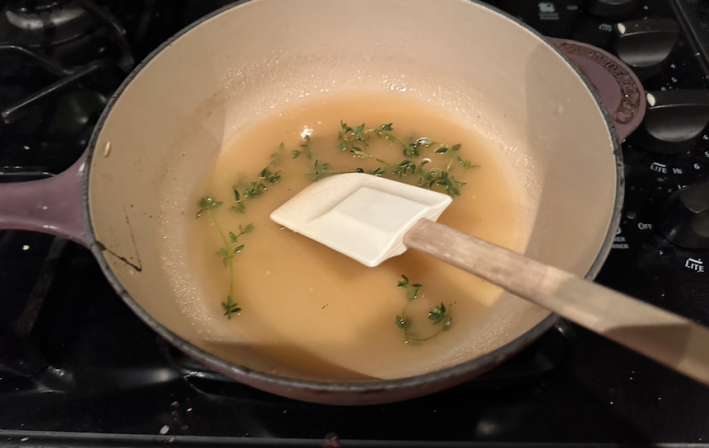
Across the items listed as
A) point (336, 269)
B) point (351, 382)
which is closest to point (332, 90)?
point (336, 269)

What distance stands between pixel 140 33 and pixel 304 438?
0.98 m

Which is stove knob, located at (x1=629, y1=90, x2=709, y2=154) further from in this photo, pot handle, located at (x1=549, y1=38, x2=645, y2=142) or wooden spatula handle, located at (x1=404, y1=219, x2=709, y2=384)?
wooden spatula handle, located at (x1=404, y1=219, x2=709, y2=384)

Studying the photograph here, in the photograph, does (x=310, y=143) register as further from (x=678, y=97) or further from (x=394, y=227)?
(x=678, y=97)

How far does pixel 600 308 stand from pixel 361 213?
18.0 inches

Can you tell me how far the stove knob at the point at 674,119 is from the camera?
855 millimetres

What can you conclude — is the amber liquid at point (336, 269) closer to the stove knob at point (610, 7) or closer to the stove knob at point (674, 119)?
the stove knob at point (674, 119)

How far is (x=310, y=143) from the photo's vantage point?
3.74 ft

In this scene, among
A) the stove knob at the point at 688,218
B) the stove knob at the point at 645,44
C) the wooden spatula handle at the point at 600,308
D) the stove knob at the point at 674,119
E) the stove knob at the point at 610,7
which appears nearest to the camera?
the wooden spatula handle at the point at 600,308

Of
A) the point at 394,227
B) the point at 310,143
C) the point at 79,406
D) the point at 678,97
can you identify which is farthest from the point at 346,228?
the point at 678,97

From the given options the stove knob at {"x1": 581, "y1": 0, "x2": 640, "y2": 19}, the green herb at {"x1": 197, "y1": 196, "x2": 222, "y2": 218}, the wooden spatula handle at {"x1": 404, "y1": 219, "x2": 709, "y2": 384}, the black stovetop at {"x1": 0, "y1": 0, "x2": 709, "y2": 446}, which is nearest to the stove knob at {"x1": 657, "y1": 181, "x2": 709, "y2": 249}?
the black stovetop at {"x1": 0, "y1": 0, "x2": 709, "y2": 446}

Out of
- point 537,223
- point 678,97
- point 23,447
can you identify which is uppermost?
point 678,97

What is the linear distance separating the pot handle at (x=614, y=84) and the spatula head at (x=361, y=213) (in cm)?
35

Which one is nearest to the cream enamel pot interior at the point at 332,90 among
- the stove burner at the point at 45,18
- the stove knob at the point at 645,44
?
the stove knob at the point at 645,44

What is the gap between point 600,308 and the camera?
0.51 metres
